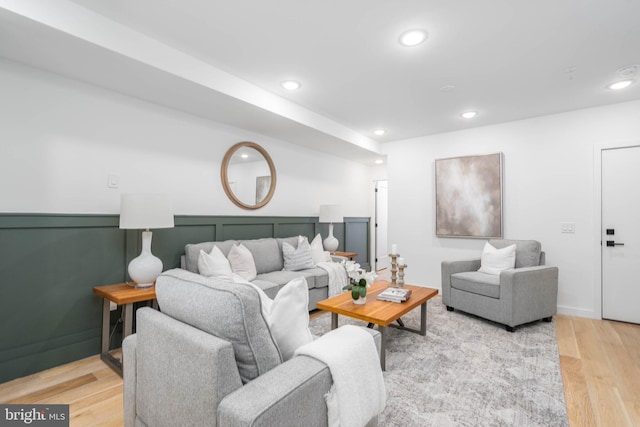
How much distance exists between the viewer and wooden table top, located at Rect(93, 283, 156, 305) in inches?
87.6

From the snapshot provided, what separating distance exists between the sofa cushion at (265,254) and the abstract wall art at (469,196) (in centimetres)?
245

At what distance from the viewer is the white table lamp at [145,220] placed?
2.40 meters

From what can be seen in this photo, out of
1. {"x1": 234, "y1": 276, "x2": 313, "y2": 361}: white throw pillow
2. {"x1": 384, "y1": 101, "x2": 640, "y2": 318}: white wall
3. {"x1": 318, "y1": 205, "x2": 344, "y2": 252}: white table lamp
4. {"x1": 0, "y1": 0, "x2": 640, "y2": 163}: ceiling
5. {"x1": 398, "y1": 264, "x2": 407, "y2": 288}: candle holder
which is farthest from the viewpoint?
{"x1": 318, "y1": 205, "x2": 344, "y2": 252}: white table lamp

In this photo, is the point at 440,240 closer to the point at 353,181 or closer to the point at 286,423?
the point at 353,181

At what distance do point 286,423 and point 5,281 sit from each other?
2.42m

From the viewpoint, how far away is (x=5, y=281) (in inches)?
84.1

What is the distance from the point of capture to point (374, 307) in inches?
96.8

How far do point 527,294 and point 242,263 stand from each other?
2.94 meters

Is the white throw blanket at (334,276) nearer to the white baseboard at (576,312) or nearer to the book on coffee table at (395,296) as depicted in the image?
the book on coffee table at (395,296)

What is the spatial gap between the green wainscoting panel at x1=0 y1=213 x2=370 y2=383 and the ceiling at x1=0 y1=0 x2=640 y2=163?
122cm

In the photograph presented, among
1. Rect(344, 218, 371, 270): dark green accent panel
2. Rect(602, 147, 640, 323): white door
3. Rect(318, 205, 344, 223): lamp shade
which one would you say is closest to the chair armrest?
Rect(318, 205, 344, 223): lamp shade

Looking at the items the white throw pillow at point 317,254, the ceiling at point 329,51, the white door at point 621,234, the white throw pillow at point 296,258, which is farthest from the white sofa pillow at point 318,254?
the white door at point 621,234

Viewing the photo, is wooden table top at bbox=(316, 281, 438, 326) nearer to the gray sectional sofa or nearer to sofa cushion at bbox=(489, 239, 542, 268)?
the gray sectional sofa

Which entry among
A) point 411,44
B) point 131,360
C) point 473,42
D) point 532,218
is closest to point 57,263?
point 131,360
